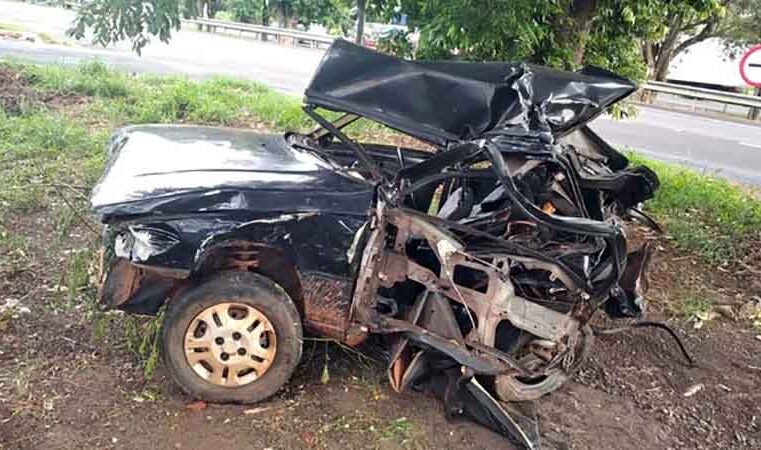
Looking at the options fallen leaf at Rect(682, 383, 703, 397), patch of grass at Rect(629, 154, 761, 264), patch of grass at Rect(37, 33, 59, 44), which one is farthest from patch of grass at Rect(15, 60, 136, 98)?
patch of grass at Rect(37, 33, 59, 44)

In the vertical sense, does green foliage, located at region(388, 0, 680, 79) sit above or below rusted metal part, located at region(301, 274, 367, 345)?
above

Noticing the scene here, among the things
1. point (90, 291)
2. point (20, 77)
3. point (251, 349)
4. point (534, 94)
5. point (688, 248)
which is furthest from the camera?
point (20, 77)

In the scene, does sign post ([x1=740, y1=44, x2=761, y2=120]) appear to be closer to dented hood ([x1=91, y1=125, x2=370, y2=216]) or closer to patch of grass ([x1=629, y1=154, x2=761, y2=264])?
patch of grass ([x1=629, y1=154, x2=761, y2=264])

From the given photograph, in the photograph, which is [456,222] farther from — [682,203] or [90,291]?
[682,203]

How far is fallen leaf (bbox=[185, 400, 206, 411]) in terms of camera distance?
3.49 metres

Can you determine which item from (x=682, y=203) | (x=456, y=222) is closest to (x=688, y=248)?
(x=682, y=203)

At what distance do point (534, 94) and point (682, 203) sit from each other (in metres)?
4.11

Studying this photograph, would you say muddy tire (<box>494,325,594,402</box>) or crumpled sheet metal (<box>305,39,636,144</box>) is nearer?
muddy tire (<box>494,325,594,402</box>)

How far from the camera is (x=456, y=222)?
352 cm

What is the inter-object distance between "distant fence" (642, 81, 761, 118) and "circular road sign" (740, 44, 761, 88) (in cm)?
1070

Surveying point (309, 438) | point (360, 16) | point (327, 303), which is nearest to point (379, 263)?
point (327, 303)

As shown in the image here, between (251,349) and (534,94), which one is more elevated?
(534,94)

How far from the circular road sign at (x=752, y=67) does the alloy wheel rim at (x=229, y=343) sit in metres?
5.77

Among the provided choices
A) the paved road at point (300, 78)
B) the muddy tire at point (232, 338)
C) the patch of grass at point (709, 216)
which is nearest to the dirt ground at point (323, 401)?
the muddy tire at point (232, 338)
